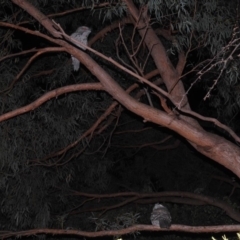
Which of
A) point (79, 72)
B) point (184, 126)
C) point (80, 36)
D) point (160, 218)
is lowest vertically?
point (160, 218)

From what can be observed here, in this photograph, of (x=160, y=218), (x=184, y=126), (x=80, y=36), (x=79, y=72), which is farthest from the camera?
(x=79, y=72)

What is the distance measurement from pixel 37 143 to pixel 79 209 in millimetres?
2184

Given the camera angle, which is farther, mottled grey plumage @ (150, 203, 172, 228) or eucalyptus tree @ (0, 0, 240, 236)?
eucalyptus tree @ (0, 0, 240, 236)

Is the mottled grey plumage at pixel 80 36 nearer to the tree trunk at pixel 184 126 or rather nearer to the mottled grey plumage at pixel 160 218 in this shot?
the tree trunk at pixel 184 126

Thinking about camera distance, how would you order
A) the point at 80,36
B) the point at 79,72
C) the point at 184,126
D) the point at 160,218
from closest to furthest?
the point at 184,126
the point at 160,218
the point at 80,36
the point at 79,72

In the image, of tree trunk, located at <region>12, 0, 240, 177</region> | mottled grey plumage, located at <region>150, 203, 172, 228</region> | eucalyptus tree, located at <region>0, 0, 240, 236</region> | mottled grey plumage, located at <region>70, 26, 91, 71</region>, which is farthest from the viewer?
mottled grey plumage, located at <region>70, 26, 91, 71</region>

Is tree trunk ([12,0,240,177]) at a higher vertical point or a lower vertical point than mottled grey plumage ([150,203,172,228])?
higher

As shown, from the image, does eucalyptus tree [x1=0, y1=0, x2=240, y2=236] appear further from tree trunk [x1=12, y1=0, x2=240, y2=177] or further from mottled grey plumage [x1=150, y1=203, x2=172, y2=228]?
mottled grey plumage [x1=150, y1=203, x2=172, y2=228]

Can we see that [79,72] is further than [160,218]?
Yes

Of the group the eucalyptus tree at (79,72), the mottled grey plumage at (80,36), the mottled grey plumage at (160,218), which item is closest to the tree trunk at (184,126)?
the eucalyptus tree at (79,72)

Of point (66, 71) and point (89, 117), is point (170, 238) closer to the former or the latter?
point (89, 117)

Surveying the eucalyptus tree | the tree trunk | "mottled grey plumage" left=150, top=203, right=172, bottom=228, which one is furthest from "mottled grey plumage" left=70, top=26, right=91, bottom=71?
"mottled grey plumage" left=150, top=203, right=172, bottom=228

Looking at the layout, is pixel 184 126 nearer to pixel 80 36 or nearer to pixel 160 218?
pixel 160 218

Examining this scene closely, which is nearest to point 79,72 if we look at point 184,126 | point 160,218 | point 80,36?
point 80,36
